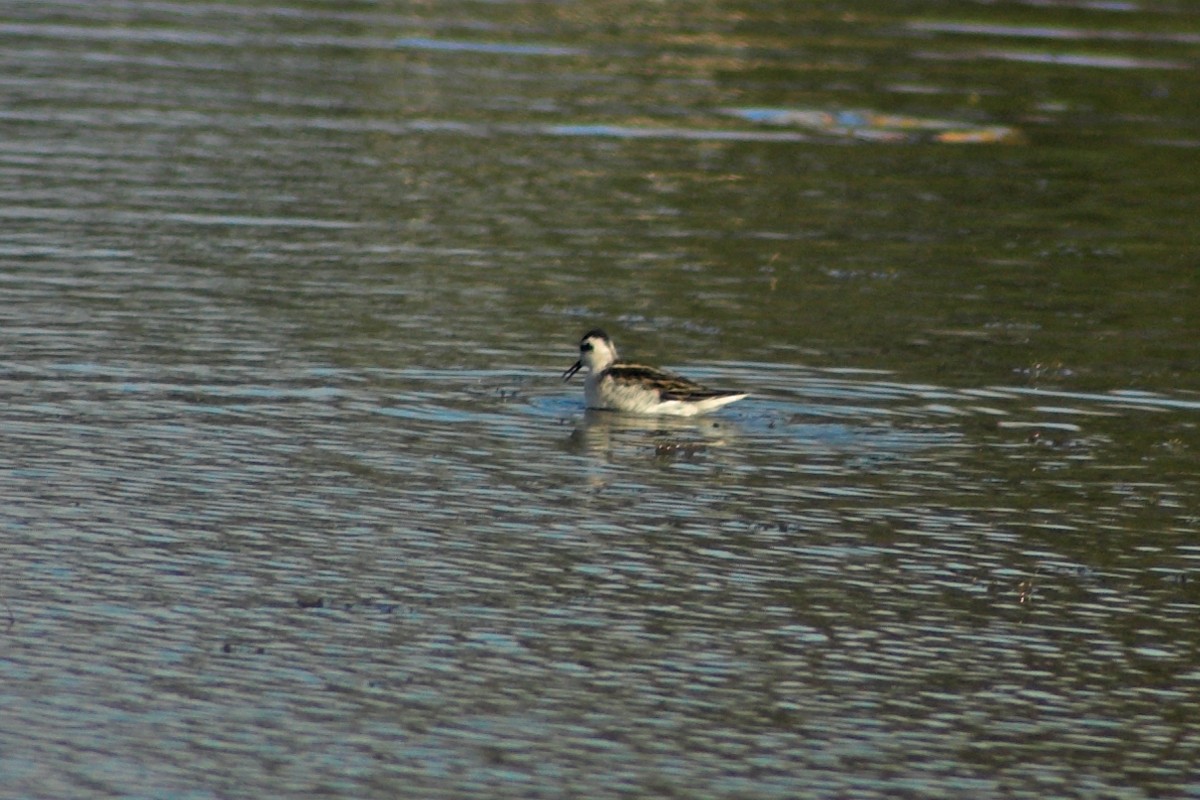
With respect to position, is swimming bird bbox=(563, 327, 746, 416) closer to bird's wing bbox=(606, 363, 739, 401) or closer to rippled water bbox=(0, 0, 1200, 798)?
bird's wing bbox=(606, 363, 739, 401)

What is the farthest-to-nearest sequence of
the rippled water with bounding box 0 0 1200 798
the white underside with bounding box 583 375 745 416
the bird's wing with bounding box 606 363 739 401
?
the white underside with bounding box 583 375 745 416, the bird's wing with bounding box 606 363 739 401, the rippled water with bounding box 0 0 1200 798

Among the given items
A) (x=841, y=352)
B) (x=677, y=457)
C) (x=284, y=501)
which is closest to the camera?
(x=284, y=501)

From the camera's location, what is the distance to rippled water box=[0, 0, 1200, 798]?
31.3 feet

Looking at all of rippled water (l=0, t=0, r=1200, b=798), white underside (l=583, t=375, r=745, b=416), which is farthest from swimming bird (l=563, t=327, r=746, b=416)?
rippled water (l=0, t=0, r=1200, b=798)

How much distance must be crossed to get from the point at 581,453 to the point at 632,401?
1.64 m

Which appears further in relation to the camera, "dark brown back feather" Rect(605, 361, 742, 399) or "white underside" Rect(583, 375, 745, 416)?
"white underside" Rect(583, 375, 745, 416)

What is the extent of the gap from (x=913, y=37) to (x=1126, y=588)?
34.3 metres

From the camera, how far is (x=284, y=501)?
13141mm

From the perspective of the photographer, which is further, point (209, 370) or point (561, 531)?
point (209, 370)

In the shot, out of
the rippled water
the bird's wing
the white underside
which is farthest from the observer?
the white underside

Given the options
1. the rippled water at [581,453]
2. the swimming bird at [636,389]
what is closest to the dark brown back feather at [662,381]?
the swimming bird at [636,389]

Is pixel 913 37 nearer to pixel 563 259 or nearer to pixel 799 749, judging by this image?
pixel 563 259

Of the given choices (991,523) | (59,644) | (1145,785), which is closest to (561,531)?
(991,523)

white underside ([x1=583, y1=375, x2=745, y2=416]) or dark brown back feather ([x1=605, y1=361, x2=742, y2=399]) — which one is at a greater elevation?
dark brown back feather ([x1=605, y1=361, x2=742, y2=399])
